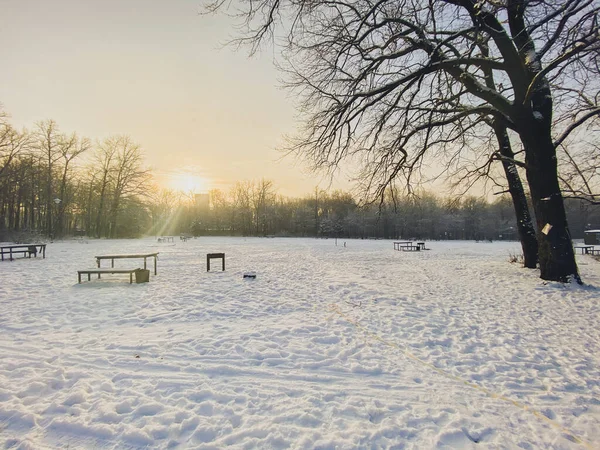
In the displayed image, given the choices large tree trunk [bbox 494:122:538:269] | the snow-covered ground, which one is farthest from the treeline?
the snow-covered ground

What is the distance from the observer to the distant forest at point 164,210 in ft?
111

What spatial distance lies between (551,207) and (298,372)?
30.1 feet

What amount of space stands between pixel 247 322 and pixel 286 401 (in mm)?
2637

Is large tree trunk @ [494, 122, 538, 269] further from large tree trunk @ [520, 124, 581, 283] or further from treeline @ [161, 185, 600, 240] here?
treeline @ [161, 185, 600, 240]

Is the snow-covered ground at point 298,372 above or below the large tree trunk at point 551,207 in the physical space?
below

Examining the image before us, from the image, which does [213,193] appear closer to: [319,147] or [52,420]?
[319,147]

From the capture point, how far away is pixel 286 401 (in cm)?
295

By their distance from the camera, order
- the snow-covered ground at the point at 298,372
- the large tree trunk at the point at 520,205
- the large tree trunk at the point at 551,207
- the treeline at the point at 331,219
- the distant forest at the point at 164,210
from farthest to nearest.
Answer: the treeline at the point at 331,219 → the distant forest at the point at 164,210 → the large tree trunk at the point at 520,205 → the large tree trunk at the point at 551,207 → the snow-covered ground at the point at 298,372

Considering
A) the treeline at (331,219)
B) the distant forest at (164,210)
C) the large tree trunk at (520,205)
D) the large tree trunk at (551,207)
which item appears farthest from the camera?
the treeline at (331,219)

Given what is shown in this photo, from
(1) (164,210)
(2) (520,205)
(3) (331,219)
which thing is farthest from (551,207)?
(1) (164,210)

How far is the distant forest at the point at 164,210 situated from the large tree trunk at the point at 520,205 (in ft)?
9.09

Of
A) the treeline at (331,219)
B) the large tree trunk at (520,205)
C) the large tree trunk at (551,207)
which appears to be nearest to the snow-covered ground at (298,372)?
the large tree trunk at (551,207)

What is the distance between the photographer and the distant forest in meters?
33.8

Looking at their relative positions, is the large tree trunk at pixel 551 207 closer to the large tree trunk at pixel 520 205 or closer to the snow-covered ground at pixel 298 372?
the snow-covered ground at pixel 298 372
